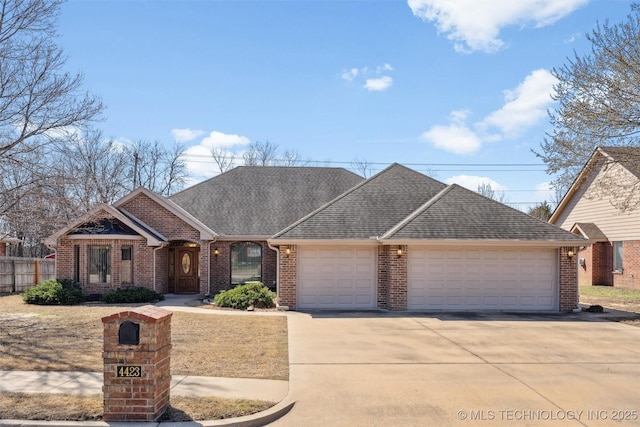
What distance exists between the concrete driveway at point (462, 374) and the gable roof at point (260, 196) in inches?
360

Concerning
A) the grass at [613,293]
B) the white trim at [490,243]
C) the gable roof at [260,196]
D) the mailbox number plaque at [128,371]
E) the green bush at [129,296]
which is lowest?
the grass at [613,293]

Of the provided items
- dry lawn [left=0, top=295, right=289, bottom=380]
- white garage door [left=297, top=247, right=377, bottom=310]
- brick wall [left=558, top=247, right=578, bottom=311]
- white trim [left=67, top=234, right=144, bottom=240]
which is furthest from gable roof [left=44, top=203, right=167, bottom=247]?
brick wall [left=558, top=247, right=578, bottom=311]

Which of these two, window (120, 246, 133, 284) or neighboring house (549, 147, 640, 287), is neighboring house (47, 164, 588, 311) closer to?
window (120, 246, 133, 284)

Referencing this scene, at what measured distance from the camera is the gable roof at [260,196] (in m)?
22.1

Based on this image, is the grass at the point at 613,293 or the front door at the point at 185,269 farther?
the front door at the point at 185,269

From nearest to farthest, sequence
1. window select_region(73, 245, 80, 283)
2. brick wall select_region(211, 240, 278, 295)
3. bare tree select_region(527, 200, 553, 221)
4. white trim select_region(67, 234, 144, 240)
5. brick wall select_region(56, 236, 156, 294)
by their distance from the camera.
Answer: white trim select_region(67, 234, 144, 240)
brick wall select_region(56, 236, 156, 294)
window select_region(73, 245, 80, 283)
brick wall select_region(211, 240, 278, 295)
bare tree select_region(527, 200, 553, 221)

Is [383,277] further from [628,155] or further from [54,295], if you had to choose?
[54,295]

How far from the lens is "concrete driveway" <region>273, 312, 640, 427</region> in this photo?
644 centimetres

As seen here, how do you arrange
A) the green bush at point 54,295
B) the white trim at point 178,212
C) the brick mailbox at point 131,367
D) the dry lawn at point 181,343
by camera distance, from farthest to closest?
the white trim at point 178,212 < the green bush at point 54,295 < the dry lawn at point 181,343 < the brick mailbox at point 131,367

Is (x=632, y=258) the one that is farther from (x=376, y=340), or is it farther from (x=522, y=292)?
(x=376, y=340)

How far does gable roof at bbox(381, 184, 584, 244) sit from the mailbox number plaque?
1116 cm

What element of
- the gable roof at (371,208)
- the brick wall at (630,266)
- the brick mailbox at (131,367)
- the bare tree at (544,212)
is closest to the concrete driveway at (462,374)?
the brick mailbox at (131,367)

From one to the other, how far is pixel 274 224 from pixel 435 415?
1624 centimetres

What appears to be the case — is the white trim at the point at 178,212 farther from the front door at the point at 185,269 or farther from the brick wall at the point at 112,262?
the front door at the point at 185,269
